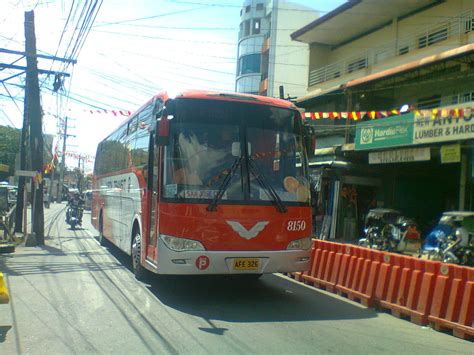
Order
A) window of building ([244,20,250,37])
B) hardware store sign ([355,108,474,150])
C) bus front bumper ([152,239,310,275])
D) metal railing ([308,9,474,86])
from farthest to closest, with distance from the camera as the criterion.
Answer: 1. window of building ([244,20,250,37])
2. metal railing ([308,9,474,86])
3. hardware store sign ([355,108,474,150])
4. bus front bumper ([152,239,310,275])

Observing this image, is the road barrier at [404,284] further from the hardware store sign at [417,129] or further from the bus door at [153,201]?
the hardware store sign at [417,129]

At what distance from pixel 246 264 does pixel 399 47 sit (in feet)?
58.8

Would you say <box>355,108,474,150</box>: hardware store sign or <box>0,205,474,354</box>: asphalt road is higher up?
<box>355,108,474,150</box>: hardware store sign

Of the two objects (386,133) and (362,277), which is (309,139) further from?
(386,133)

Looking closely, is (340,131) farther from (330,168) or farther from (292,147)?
(292,147)

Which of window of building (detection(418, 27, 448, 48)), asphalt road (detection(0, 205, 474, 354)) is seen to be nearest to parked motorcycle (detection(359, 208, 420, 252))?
asphalt road (detection(0, 205, 474, 354))

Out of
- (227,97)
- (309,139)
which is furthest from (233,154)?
(309,139)

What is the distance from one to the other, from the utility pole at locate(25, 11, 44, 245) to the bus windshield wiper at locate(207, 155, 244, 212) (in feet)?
31.4

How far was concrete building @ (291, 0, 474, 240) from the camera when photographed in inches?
616

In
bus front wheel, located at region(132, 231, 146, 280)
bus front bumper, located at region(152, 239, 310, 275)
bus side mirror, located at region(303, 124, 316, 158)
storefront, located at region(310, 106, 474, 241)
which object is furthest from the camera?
storefront, located at region(310, 106, 474, 241)

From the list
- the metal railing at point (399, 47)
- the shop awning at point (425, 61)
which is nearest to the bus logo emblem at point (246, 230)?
the shop awning at point (425, 61)

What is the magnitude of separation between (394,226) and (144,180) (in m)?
10.1

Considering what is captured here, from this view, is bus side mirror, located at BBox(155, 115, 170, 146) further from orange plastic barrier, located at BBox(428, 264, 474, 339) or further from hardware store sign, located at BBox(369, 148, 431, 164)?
hardware store sign, located at BBox(369, 148, 431, 164)

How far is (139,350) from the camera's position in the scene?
5.03 m
